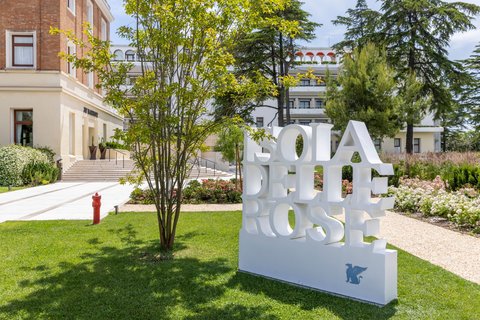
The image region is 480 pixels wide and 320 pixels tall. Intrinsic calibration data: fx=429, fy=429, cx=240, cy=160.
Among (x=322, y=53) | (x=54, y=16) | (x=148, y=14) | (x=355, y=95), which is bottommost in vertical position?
(x=148, y=14)

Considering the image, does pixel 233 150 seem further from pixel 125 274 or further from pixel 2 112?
pixel 2 112

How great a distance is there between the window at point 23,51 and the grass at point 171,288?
776 inches

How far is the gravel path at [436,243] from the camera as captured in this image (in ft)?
20.6

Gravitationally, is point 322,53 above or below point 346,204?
above

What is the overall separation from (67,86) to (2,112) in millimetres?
3809

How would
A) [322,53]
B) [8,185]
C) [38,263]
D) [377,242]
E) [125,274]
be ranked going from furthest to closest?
[322,53] → [8,185] → [38,263] → [125,274] → [377,242]

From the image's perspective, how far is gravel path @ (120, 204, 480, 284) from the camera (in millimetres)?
6289

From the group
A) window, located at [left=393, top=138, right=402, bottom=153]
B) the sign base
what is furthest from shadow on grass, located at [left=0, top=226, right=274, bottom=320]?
window, located at [left=393, top=138, right=402, bottom=153]

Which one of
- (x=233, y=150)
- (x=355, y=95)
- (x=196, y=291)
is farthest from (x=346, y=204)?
(x=355, y=95)

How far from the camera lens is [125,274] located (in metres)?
5.75

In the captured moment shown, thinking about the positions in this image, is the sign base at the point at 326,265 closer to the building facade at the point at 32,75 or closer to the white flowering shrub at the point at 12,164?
the white flowering shrub at the point at 12,164

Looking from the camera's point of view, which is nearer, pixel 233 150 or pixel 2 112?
pixel 233 150

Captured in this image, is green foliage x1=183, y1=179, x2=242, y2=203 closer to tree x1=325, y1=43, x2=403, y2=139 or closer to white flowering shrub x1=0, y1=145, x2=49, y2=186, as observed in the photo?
white flowering shrub x1=0, y1=145, x2=49, y2=186

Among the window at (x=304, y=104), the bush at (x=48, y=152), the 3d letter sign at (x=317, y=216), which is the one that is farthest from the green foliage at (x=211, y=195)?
the window at (x=304, y=104)
